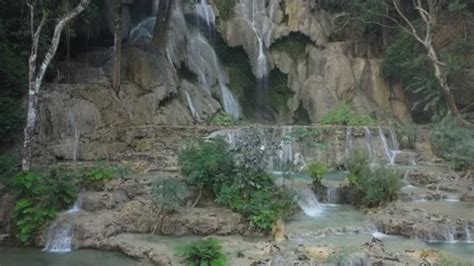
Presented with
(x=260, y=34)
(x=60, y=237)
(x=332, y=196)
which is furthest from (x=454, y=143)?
(x=60, y=237)

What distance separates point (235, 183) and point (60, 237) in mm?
4285

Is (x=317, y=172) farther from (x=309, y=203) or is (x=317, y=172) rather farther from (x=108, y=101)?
(x=108, y=101)

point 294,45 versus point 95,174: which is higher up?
point 294,45

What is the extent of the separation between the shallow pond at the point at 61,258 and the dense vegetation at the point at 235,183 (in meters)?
2.92

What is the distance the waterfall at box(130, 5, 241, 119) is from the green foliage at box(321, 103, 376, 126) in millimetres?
4610

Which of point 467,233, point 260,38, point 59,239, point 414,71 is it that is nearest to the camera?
point 59,239

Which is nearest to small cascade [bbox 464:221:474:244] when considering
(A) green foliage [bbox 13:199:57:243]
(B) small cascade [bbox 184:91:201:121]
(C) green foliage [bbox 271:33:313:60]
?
(A) green foliage [bbox 13:199:57:243]

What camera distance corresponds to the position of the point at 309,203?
13.9 metres

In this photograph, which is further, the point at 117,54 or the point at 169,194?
the point at 117,54

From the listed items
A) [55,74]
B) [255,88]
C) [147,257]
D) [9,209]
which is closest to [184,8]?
[255,88]

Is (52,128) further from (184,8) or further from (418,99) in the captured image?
(418,99)

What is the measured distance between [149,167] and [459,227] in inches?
369

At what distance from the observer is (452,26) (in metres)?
26.2

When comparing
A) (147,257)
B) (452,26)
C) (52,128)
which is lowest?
(147,257)
